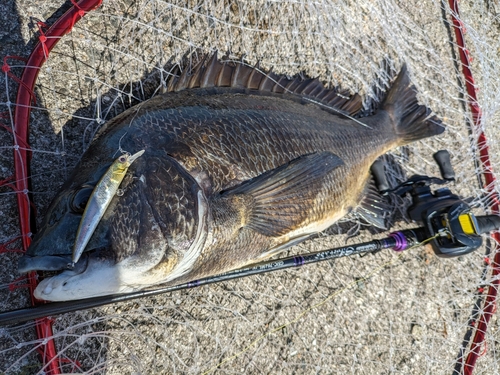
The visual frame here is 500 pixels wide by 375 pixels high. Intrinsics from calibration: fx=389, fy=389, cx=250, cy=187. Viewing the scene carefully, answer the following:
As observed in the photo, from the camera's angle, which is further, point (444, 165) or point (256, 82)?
point (444, 165)

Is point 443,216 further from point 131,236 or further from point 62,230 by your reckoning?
point 62,230

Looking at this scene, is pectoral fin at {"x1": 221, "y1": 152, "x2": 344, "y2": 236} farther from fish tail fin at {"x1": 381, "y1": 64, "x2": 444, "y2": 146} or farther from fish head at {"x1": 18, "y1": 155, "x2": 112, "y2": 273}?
fish tail fin at {"x1": 381, "y1": 64, "x2": 444, "y2": 146}

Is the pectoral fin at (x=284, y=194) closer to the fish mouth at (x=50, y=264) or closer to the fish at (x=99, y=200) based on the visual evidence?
the fish at (x=99, y=200)

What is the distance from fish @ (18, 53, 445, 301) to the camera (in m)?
1.27

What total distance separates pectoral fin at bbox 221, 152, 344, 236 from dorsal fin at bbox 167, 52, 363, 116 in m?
0.48

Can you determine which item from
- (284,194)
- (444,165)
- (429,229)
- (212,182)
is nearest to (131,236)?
(212,182)

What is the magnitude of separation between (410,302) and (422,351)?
0.33 metres

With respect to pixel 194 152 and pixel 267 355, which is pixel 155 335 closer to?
pixel 267 355

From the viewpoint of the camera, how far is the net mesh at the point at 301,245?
6.00ft

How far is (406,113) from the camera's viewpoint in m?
2.50

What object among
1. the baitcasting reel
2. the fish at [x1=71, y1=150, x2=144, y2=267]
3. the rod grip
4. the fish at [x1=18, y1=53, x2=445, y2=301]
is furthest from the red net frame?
the rod grip

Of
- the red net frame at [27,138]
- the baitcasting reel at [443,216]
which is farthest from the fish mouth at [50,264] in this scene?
the baitcasting reel at [443,216]

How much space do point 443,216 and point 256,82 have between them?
134 centimetres

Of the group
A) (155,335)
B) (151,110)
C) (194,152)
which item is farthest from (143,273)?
(155,335)
